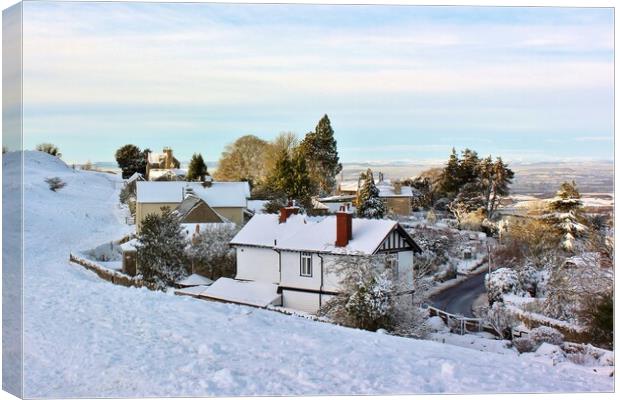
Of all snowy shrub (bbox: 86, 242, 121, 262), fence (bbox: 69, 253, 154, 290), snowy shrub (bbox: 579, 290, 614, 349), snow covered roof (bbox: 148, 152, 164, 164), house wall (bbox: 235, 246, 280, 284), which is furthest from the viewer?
house wall (bbox: 235, 246, 280, 284)

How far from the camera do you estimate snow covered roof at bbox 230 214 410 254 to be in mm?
13530

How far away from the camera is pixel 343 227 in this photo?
46.0 ft

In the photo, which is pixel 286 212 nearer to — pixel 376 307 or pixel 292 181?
pixel 292 181

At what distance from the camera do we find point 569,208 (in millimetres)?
9375

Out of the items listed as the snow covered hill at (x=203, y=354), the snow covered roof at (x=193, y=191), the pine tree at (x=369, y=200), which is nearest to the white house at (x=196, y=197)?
the snow covered roof at (x=193, y=191)

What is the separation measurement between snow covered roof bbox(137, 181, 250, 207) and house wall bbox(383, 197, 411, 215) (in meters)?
3.00

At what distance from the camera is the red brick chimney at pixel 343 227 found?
1398 centimetres

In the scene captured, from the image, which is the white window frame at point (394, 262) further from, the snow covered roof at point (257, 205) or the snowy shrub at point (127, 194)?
the snowy shrub at point (127, 194)

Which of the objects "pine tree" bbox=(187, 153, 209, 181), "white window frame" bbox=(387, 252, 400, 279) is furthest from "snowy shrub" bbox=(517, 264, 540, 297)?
"pine tree" bbox=(187, 153, 209, 181)

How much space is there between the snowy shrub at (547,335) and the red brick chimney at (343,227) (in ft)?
13.0

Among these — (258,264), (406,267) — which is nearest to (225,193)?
(258,264)

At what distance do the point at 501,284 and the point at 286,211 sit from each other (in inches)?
178

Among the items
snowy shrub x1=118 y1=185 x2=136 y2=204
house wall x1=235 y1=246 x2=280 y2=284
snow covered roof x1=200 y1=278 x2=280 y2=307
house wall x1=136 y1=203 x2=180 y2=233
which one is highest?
snowy shrub x1=118 y1=185 x2=136 y2=204

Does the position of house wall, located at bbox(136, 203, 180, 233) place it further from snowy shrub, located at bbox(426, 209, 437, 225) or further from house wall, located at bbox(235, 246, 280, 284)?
snowy shrub, located at bbox(426, 209, 437, 225)
